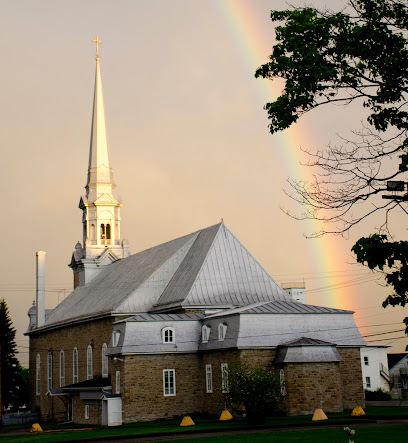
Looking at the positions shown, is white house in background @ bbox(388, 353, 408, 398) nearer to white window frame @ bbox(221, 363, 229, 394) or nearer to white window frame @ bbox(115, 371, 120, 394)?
white window frame @ bbox(221, 363, 229, 394)

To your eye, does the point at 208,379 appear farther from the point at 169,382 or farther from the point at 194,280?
the point at 194,280

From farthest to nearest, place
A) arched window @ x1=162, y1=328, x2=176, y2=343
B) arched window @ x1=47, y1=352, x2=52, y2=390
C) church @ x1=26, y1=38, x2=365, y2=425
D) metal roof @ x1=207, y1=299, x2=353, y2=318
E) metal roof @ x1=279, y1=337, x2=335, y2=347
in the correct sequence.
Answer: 1. arched window @ x1=47, y1=352, x2=52, y2=390
2. arched window @ x1=162, y1=328, x2=176, y2=343
3. metal roof @ x1=207, y1=299, x2=353, y2=318
4. church @ x1=26, y1=38, x2=365, y2=425
5. metal roof @ x1=279, y1=337, x2=335, y2=347

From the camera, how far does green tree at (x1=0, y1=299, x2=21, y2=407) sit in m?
81.0

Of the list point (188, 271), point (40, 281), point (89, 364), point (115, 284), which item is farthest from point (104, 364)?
point (40, 281)

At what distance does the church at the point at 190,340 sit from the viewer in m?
41.3

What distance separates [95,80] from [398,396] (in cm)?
4488

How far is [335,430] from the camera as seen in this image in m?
27.7

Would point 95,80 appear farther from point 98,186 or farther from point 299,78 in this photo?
point 299,78

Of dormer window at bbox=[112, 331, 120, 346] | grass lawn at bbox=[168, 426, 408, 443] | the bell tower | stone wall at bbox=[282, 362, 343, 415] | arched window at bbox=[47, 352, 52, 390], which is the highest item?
the bell tower

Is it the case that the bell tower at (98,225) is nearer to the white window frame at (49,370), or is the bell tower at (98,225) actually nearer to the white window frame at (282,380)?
the white window frame at (49,370)

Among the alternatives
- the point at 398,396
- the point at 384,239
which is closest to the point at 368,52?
the point at 384,239

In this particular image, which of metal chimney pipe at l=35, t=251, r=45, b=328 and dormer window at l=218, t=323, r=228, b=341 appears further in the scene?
metal chimney pipe at l=35, t=251, r=45, b=328

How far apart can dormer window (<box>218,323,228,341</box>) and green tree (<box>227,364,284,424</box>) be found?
5.55 m

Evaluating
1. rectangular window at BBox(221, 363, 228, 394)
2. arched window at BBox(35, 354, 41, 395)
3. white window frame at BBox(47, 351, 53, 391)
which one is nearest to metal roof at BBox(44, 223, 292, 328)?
rectangular window at BBox(221, 363, 228, 394)
